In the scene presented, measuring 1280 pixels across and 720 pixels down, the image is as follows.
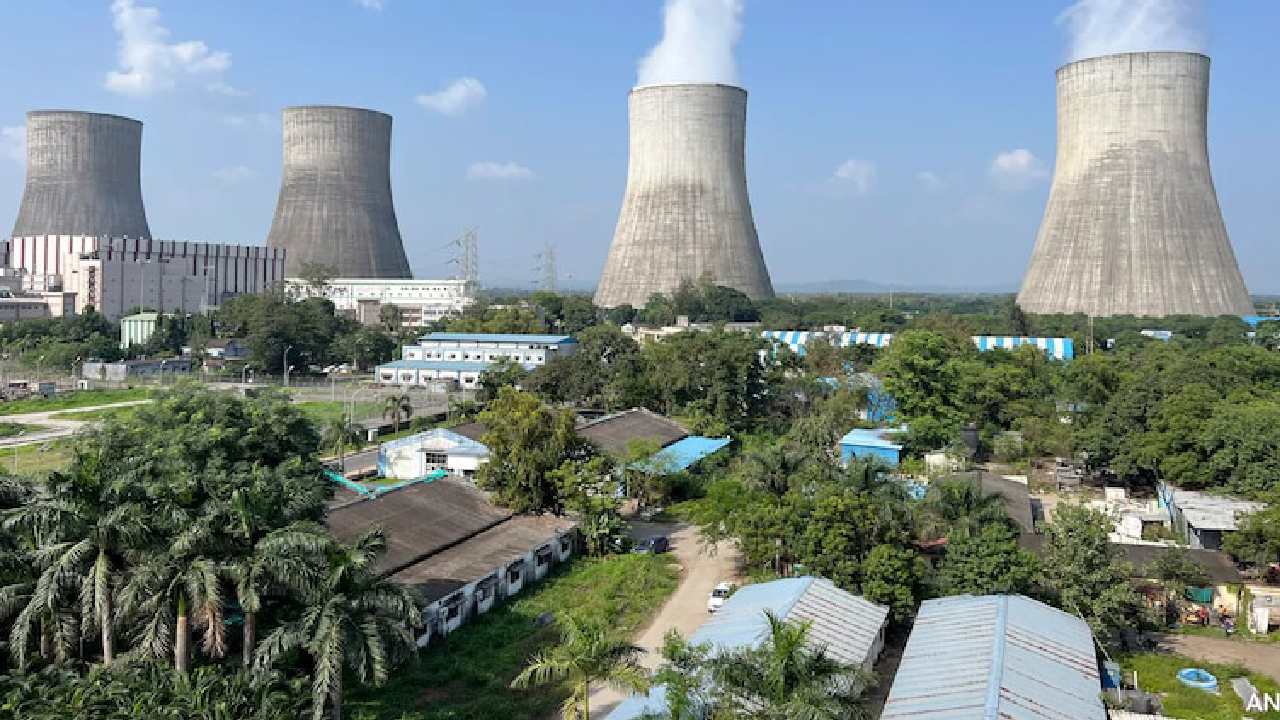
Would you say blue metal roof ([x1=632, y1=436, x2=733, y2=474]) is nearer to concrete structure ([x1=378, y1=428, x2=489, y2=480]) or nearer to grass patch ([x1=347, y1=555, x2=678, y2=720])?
concrete structure ([x1=378, y1=428, x2=489, y2=480])

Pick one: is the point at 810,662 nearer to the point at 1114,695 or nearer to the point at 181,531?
the point at 1114,695

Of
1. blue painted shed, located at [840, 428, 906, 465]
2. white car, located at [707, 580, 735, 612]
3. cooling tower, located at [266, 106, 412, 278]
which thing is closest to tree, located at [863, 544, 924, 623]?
white car, located at [707, 580, 735, 612]

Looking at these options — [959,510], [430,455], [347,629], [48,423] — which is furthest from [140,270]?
[347,629]

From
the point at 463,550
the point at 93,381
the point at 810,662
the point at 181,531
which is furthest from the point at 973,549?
the point at 93,381

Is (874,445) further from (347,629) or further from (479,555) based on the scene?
(347,629)

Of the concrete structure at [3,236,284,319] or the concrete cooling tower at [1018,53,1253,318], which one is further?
the concrete structure at [3,236,284,319]

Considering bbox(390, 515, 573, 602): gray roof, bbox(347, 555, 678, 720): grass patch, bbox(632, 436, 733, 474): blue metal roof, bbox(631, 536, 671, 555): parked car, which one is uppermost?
bbox(632, 436, 733, 474): blue metal roof
